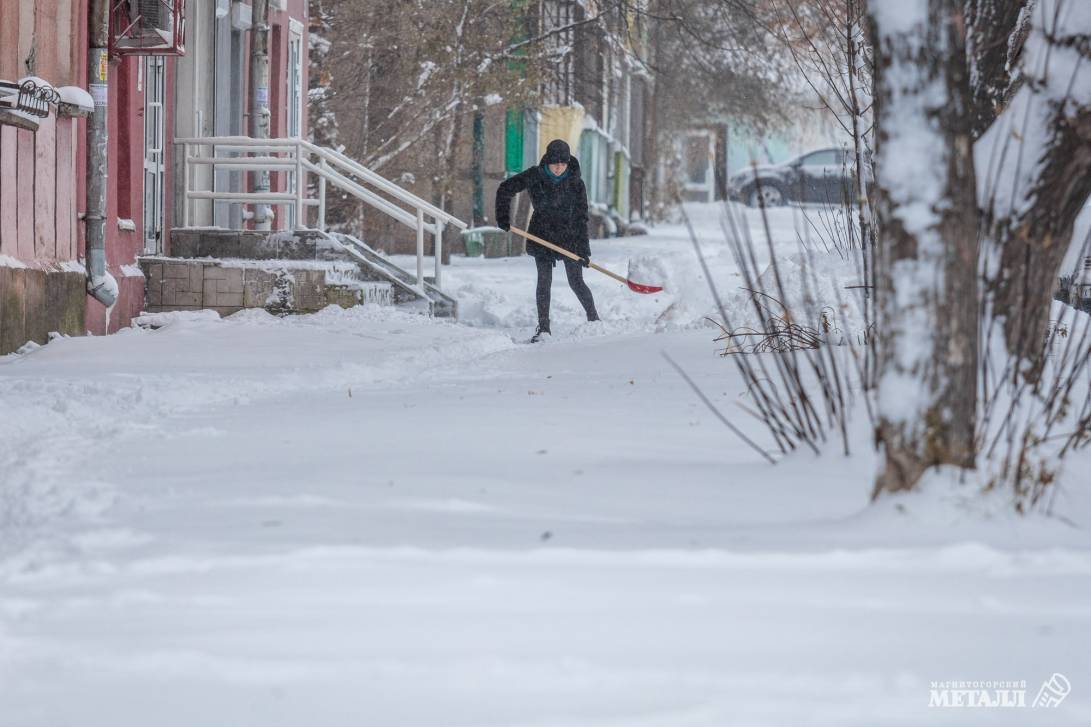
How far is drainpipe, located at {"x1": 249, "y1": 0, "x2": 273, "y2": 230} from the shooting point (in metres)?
14.8

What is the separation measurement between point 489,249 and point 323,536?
2027 cm

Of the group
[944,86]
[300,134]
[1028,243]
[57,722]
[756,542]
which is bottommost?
[57,722]

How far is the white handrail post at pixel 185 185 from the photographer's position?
13.8m

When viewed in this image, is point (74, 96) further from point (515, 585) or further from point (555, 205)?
point (515, 585)

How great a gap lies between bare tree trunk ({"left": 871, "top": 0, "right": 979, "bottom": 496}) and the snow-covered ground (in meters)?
0.18

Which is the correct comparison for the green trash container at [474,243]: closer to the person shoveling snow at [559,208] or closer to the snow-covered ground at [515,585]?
the person shoveling snow at [559,208]

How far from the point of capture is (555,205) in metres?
12.3

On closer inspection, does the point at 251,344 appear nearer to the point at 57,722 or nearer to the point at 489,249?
the point at 57,722

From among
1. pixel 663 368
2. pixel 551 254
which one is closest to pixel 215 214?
pixel 551 254

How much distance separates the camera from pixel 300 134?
17312 mm

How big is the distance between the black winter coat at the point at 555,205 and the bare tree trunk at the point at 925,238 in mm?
8472

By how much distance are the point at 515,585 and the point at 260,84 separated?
12.2 m

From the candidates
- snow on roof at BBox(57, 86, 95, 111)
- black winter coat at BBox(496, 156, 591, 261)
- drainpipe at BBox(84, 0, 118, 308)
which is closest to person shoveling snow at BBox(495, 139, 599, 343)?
black winter coat at BBox(496, 156, 591, 261)

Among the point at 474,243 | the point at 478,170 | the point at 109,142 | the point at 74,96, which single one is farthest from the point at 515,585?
the point at 478,170
